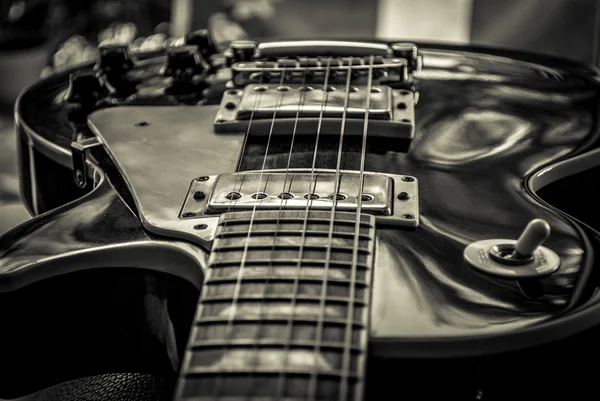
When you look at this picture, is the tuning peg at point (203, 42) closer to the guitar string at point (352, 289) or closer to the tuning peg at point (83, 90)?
the tuning peg at point (83, 90)

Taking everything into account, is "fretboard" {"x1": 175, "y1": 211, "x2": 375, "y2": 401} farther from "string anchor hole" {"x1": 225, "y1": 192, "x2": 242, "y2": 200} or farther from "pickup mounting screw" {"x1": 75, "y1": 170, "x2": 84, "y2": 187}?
"pickup mounting screw" {"x1": 75, "y1": 170, "x2": 84, "y2": 187}

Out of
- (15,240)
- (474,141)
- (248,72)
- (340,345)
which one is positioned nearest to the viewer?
(340,345)

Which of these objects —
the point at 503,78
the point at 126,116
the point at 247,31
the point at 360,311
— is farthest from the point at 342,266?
the point at 247,31

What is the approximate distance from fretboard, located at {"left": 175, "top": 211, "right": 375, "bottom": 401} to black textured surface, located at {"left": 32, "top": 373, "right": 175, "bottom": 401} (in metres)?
0.18

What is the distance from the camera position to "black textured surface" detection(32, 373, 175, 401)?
63 cm

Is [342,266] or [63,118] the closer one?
[342,266]

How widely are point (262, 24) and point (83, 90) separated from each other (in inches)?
66.5

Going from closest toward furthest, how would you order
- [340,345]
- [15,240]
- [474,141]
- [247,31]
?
[340,345] → [15,240] → [474,141] → [247,31]

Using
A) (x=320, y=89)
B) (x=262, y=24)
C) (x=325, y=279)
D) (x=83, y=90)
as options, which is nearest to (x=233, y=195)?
(x=325, y=279)

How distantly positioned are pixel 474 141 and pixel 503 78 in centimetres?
22

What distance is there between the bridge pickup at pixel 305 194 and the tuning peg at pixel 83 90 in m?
0.30

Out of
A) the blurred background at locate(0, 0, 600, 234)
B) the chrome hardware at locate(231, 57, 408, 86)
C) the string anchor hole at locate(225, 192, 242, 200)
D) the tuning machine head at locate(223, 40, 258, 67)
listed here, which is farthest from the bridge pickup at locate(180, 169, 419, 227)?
the blurred background at locate(0, 0, 600, 234)

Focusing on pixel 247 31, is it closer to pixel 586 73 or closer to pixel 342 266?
pixel 586 73

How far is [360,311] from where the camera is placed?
0.45 metres
